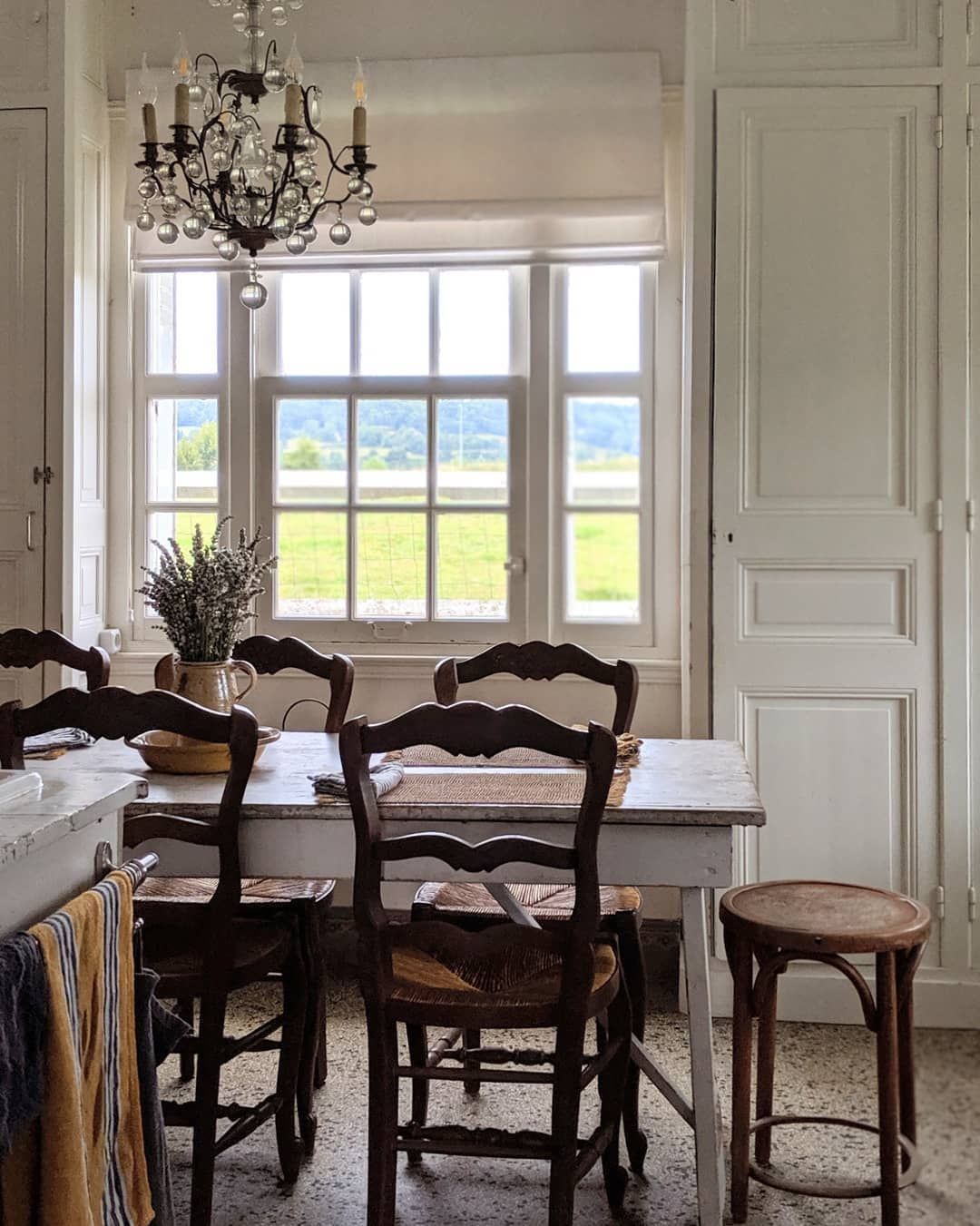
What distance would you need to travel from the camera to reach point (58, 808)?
61.7 inches

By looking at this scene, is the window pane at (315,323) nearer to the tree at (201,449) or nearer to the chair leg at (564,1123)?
the tree at (201,449)

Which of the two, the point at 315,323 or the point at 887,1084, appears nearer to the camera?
the point at 887,1084

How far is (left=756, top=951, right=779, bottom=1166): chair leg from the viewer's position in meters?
2.64

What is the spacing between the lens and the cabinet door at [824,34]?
3.59m

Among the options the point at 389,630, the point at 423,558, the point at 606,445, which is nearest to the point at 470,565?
the point at 423,558

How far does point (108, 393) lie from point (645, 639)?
1941 mm

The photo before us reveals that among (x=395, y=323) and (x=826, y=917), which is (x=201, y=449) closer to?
(x=395, y=323)

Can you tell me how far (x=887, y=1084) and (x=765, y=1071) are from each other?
325 millimetres

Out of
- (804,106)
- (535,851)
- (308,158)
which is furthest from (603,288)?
(535,851)

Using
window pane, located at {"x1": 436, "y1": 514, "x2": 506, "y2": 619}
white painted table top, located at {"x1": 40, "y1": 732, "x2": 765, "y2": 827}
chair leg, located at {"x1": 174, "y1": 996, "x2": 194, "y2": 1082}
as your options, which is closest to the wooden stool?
white painted table top, located at {"x1": 40, "y1": 732, "x2": 765, "y2": 827}

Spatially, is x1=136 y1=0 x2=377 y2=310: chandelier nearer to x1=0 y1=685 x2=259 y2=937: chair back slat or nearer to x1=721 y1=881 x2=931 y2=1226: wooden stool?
x1=0 y1=685 x2=259 y2=937: chair back slat

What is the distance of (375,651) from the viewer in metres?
4.24

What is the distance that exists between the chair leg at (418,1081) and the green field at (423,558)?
167 cm

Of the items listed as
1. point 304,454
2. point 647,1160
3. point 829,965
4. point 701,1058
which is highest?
point 304,454
